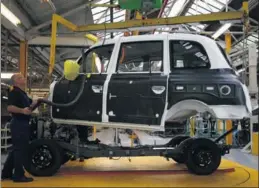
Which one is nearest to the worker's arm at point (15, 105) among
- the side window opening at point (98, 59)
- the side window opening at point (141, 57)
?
the side window opening at point (98, 59)

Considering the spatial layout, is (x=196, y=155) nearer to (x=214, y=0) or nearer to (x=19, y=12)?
(x=19, y=12)

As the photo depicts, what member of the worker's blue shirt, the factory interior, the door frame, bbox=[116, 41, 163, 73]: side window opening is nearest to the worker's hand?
the factory interior

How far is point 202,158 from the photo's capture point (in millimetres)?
4559

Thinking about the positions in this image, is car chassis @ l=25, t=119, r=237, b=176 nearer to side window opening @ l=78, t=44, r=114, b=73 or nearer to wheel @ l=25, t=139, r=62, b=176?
wheel @ l=25, t=139, r=62, b=176

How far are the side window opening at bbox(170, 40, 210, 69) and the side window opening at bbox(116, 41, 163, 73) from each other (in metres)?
0.18

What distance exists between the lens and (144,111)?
4.16 metres

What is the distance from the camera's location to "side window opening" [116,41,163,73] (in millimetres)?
4385

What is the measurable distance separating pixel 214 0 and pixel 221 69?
7548 millimetres

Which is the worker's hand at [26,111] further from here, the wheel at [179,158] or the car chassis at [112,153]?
the wheel at [179,158]

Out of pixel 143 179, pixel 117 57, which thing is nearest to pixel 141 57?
pixel 117 57

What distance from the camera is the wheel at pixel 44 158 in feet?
14.3

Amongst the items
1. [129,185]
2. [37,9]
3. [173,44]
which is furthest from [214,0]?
[129,185]

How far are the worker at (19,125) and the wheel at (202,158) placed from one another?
2198 millimetres

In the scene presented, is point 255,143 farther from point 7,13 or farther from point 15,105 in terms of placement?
point 7,13
